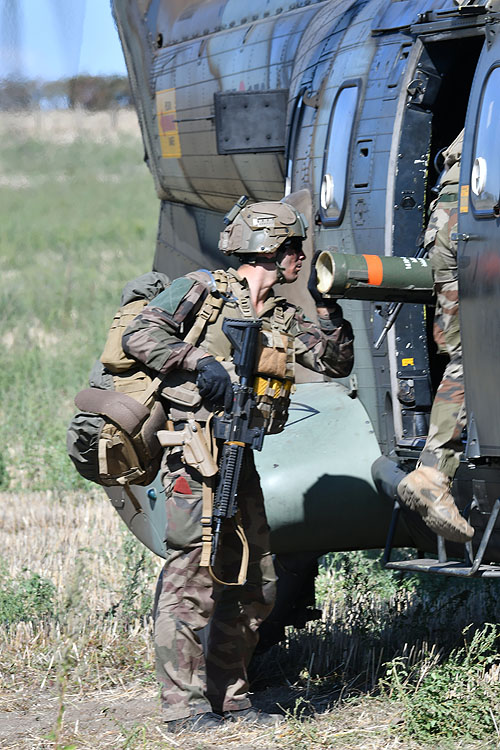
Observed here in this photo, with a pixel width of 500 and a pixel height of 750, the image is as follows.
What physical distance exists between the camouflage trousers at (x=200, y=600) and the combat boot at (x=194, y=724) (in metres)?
0.02

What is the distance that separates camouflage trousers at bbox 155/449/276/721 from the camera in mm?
4531

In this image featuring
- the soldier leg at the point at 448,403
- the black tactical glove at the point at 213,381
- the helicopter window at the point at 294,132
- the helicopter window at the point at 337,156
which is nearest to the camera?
the soldier leg at the point at 448,403

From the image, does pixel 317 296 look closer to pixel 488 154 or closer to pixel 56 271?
pixel 488 154

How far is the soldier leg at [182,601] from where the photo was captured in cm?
452

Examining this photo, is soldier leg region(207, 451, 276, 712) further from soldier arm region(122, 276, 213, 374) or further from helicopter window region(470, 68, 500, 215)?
helicopter window region(470, 68, 500, 215)

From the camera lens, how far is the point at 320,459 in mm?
4914

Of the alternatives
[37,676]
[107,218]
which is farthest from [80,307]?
[37,676]

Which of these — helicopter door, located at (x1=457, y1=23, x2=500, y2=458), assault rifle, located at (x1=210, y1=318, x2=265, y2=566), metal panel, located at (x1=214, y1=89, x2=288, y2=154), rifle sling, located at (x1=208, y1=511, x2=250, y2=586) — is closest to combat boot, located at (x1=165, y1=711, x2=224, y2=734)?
rifle sling, located at (x1=208, y1=511, x2=250, y2=586)

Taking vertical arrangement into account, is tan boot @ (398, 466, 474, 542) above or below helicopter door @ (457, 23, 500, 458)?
below

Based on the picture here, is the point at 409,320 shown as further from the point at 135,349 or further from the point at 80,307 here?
the point at 80,307

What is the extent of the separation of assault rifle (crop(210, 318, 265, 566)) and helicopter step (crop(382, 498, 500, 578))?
62 cm

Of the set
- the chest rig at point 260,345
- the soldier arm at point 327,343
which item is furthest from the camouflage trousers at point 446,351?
the chest rig at point 260,345

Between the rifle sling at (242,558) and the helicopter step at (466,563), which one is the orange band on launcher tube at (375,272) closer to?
the helicopter step at (466,563)

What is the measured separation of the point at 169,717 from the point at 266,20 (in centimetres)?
420
